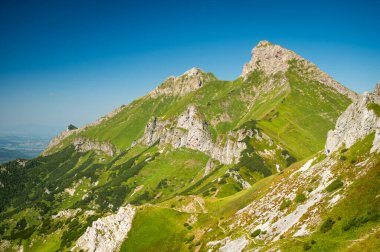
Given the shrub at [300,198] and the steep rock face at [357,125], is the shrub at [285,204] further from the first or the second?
the steep rock face at [357,125]

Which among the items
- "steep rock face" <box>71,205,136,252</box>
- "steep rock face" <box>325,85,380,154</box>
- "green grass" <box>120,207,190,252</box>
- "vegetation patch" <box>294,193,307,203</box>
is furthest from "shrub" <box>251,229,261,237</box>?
"steep rock face" <box>71,205,136,252</box>

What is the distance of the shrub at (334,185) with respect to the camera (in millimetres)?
65250

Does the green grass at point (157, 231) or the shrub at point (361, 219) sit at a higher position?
the shrub at point (361, 219)

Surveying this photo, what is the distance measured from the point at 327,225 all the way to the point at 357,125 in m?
40.3

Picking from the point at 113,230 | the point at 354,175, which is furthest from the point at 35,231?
the point at 354,175

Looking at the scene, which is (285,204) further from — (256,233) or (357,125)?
(357,125)

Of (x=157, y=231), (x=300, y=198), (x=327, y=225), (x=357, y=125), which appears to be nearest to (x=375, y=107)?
(x=357, y=125)

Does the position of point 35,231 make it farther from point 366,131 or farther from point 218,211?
point 366,131

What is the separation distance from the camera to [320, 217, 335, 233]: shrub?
53875 millimetres

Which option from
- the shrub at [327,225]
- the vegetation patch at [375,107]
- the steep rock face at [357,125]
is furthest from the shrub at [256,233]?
the vegetation patch at [375,107]

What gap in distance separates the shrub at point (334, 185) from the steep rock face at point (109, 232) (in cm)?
7900

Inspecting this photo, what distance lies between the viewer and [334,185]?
6594cm

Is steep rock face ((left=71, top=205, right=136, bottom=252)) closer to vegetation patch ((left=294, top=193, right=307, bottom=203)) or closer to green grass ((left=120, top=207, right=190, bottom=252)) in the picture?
green grass ((left=120, top=207, right=190, bottom=252))

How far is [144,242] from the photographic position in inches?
4392
